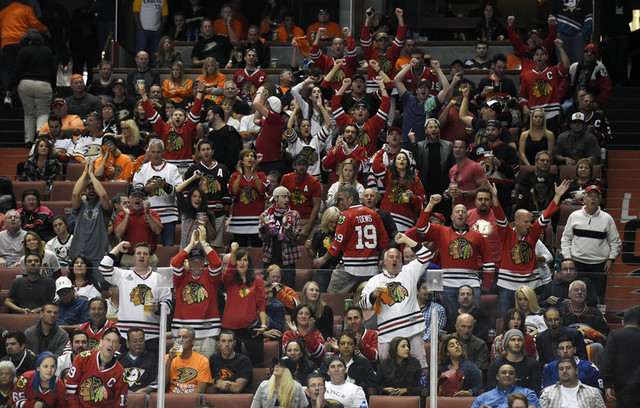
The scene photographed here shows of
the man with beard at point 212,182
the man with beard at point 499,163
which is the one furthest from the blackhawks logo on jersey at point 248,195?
the man with beard at point 499,163

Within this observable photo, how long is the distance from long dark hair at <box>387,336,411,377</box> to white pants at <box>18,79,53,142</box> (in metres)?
7.89

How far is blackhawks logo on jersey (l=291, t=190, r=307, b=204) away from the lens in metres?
13.5

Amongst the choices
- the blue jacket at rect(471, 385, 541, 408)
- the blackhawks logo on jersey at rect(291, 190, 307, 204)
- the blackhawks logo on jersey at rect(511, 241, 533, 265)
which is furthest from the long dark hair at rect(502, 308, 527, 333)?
the blackhawks logo on jersey at rect(291, 190, 307, 204)

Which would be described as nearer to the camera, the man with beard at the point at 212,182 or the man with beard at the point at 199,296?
the man with beard at the point at 199,296

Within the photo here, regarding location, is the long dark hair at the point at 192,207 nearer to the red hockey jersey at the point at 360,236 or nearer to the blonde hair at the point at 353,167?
the blonde hair at the point at 353,167

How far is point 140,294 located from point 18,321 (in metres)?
1.13

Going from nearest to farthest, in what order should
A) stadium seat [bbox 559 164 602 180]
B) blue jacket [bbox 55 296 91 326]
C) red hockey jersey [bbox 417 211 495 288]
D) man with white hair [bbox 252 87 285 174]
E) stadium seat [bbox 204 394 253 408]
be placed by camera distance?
stadium seat [bbox 204 394 253 408] → blue jacket [bbox 55 296 91 326] → red hockey jersey [bbox 417 211 495 288] → man with white hair [bbox 252 87 285 174] → stadium seat [bbox 559 164 602 180]

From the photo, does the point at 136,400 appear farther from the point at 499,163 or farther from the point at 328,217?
the point at 499,163

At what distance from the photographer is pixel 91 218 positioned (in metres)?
13.4

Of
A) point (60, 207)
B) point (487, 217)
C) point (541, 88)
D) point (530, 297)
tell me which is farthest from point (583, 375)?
point (541, 88)

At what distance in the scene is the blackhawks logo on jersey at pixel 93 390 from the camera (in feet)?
32.8

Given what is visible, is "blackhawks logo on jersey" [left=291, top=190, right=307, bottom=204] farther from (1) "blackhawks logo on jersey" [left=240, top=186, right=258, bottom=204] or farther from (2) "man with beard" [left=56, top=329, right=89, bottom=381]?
(2) "man with beard" [left=56, top=329, right=89, bottom=381]

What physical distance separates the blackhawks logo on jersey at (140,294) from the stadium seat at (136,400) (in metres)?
0.83

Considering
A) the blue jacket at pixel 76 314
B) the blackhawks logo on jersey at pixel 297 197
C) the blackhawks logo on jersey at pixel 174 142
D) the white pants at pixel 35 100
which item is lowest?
the blue jacket at pixel 76 314
